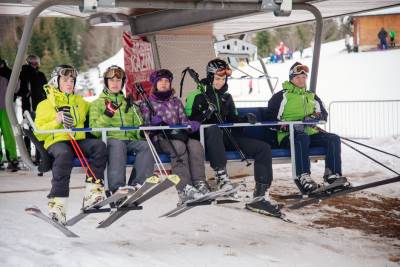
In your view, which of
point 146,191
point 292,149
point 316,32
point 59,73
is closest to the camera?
point 146,191

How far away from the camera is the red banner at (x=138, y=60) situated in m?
11.3

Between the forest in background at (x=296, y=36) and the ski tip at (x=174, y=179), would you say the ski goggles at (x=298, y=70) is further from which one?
the forest in background at (x=296, y=36)

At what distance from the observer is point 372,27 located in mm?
46719

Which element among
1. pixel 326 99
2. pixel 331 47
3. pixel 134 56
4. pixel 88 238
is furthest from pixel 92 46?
pixel 88 238

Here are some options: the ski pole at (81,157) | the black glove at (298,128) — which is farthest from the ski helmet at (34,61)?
the black glove at (298,128)

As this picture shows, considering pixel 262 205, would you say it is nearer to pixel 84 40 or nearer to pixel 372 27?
pixel 372 27

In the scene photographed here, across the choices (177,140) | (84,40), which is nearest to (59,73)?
(177,140)

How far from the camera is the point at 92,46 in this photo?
198 feet

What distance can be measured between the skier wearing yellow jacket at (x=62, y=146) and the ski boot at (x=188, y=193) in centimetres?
78

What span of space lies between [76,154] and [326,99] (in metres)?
27.1

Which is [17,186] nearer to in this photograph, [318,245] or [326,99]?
→ [318,245]

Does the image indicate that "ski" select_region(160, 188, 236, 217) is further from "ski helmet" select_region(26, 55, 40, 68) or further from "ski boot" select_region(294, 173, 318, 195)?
"ski helmet" select_region(26, 55, 40, 68)

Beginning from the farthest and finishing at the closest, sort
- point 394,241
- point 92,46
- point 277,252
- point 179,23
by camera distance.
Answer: point 92,46 → point 179,23 → point 394,241 → point 277,252

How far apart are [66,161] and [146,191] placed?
833 mm
